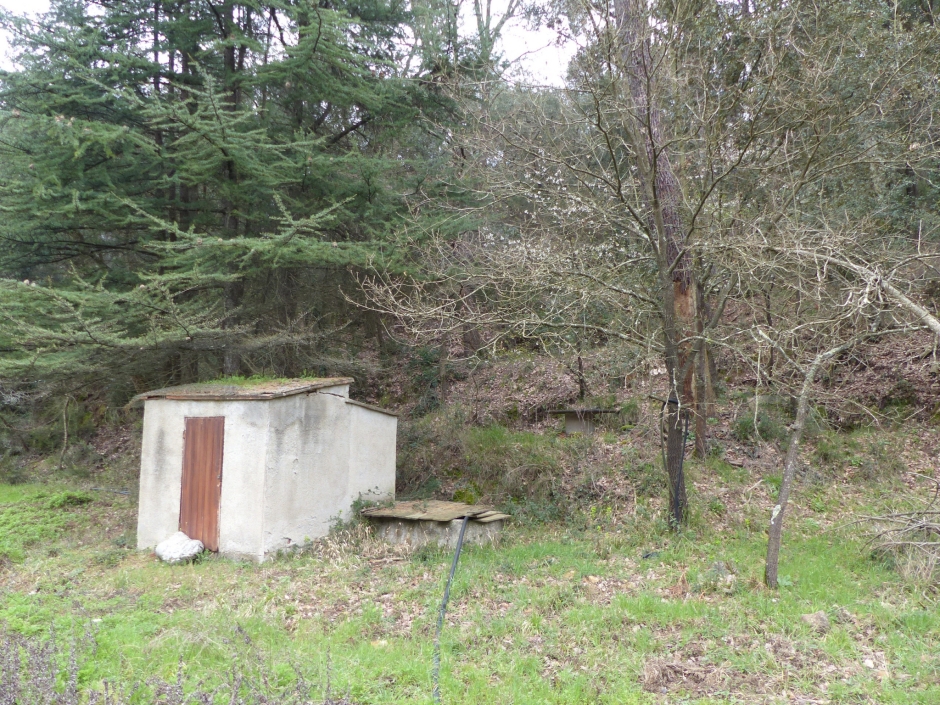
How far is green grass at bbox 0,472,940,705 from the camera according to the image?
15.7 feet

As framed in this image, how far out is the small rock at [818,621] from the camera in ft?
17.9

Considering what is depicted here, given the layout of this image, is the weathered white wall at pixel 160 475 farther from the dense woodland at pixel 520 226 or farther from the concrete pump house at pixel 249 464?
the dense woodland at pixel 520 226

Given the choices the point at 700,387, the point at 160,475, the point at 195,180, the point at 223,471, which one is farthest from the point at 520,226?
the point at 160,475

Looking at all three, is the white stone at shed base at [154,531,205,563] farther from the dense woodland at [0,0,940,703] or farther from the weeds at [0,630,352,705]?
the weeds at [0,630,352,705]

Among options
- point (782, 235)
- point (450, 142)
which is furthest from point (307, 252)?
point (782, 235)

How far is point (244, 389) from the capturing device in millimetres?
8859

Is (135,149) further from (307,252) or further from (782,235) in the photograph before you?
(782,235)

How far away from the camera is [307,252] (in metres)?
9.79

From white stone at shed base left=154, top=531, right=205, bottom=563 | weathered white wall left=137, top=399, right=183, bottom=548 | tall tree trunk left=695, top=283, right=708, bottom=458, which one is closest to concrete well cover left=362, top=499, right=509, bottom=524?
white stone at shed base left=154, top=531, right=205, bottom=563

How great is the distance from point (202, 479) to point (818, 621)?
23.7 feet

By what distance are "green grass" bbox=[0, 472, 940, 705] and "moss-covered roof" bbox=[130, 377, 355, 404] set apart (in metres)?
2.08

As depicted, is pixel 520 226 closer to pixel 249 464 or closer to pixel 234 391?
pixel 234 391

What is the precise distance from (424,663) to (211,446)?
4.95 m

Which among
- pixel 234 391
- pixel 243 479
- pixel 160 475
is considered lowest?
pixel 160 475
